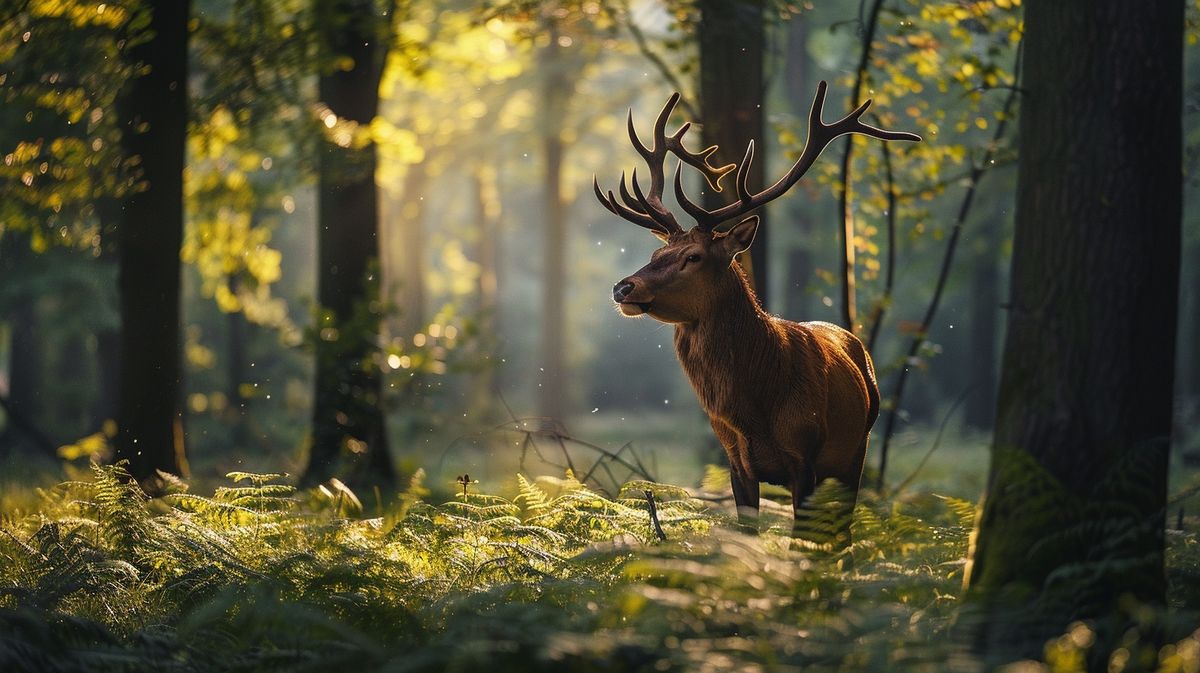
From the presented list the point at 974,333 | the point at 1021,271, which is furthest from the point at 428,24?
the point at 1021,271

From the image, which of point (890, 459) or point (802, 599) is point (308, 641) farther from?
point (890, 459)

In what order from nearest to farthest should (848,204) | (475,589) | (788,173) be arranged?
(475,589), (788,173), (848,204)

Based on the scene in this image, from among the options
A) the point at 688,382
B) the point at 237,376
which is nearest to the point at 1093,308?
the point at 688,382

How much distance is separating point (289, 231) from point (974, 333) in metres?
18.4

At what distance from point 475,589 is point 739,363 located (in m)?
1.92

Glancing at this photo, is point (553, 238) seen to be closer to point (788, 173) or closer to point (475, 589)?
point (788, 173)

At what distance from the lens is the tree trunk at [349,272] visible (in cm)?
1080

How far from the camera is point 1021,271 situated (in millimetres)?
5043

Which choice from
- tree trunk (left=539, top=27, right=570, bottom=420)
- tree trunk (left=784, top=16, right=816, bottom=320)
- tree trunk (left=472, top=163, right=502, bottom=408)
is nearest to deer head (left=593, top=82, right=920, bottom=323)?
tree trunk (left=784, top=16, right=816, bottom=320)

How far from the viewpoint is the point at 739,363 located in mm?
6078

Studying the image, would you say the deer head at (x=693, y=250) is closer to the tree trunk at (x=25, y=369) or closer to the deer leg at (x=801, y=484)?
the deer leg at (x=801, y=484)

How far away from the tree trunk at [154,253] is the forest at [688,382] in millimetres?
26

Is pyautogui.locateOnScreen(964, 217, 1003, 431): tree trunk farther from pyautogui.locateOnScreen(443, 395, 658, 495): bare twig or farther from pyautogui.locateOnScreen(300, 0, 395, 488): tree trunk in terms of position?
pyautogui.locateOnScreen(443, 395, 658, 495): bare twig

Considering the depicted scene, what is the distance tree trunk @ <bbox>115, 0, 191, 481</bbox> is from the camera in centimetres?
855
